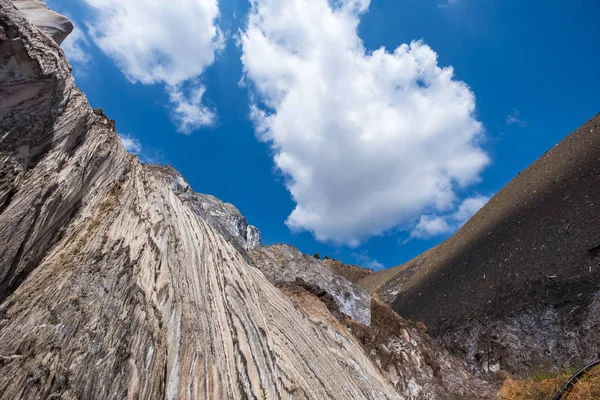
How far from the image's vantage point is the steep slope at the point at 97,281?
14.3ft

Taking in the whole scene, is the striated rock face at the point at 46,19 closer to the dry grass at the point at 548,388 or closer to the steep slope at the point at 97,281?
the steep slope at the point at 97,281

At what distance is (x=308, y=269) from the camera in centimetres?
1900

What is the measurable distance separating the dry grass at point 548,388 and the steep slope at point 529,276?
3342mm

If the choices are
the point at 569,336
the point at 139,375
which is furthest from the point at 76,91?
the point at 569,336

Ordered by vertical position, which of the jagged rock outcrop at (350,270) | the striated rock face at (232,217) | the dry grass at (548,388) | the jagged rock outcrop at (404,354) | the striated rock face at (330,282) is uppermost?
the jagged rock outcrop at (350,270)

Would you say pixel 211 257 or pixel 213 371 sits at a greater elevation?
pixel 211 257

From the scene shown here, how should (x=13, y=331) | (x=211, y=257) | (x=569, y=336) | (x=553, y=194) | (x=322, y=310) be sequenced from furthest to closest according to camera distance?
(x=553, y=194) → (x=569, y=336) → (x=322, y=310) → (x=211, y=257) → (x=13, y=331)

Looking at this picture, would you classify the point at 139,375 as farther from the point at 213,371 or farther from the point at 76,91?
the point at 76,91

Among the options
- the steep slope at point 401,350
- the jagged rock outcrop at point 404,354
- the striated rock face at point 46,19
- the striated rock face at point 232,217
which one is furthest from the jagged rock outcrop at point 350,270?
the striated rock face at point 46,19

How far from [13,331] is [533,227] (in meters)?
30.5

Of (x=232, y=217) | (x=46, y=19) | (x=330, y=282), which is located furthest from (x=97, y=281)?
(x=232, y=217)

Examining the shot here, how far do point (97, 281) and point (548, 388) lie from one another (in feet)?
43.0

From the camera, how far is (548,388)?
11.0 metres

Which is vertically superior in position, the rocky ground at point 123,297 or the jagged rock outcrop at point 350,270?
the jagged rock outcrop at point 350,270
